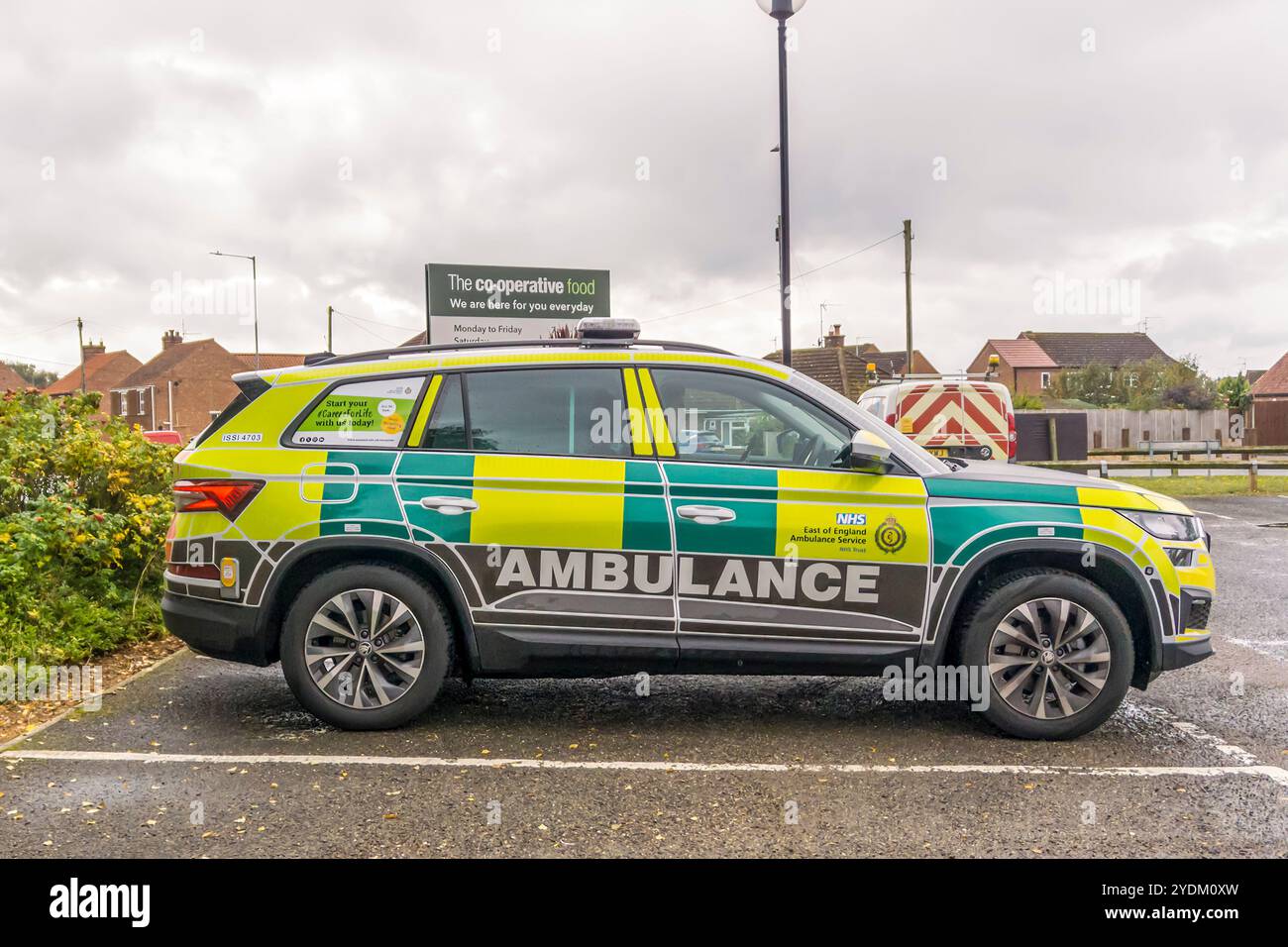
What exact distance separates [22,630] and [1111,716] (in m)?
6.01

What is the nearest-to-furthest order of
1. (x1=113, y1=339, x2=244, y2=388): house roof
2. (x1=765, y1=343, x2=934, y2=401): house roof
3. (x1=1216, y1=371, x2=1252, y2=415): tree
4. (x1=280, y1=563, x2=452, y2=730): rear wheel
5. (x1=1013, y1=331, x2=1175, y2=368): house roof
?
(x1=280, y1=563, x2=452, y2=730): rear wheel
(x1=765, y1=343, x2=934, y2=401): house roof
(x1=1216, y1=371, x2=1252, y2=415): tree
(x1=113, y1=339, x2=244, y2=388): house roof
(x1=1013, y1=331, x2=1175, y2=368): house roof

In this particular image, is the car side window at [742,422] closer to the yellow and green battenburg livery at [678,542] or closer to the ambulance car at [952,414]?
the yellow and green battenburg livery at [678,542]

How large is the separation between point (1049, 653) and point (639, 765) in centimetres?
189

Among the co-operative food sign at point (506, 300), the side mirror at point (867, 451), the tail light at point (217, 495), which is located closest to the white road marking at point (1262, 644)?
the side mirror at point (867, 451)

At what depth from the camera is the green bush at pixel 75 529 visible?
6.34m

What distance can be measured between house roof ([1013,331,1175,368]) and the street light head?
256 ft

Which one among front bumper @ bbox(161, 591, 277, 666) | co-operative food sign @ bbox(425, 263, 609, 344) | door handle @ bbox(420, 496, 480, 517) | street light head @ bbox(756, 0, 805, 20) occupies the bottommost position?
front bumper @ bbox(161, 591, 277, 666)

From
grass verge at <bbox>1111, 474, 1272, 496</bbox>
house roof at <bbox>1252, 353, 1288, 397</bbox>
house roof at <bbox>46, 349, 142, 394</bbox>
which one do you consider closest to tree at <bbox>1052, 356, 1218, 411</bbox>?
house roof at <bbox>1252, 353, 1288, 397</bbox>

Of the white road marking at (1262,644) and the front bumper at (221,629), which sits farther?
the white road marking at (1262,644)

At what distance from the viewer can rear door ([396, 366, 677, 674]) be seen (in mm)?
4781

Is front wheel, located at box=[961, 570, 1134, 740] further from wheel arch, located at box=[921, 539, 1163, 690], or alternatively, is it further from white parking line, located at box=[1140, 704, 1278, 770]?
white parking line, located at box=[1140, 704, 1278, 770]

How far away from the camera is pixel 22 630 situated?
6.23 m

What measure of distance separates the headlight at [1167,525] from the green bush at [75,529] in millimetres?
5812
